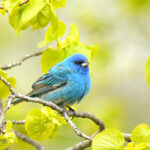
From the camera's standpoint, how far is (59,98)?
3.83 meters

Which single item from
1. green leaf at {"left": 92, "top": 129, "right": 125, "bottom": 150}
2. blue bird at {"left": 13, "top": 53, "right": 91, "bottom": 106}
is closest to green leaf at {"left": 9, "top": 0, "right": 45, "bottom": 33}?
green leaf at {"left": 92, "top": 129, "right": 125, "bottom": 150}

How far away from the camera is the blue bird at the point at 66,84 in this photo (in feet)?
12.5

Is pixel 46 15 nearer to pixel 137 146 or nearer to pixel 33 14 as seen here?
pixel 33 14

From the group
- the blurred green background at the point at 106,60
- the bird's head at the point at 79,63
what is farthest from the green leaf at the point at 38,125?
the blurred green background at the point at 106,60

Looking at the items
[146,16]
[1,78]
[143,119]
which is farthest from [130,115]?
[1,78]

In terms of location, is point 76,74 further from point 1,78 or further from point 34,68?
point 34,68

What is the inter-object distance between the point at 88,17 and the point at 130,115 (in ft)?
9.07

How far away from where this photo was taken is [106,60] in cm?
602

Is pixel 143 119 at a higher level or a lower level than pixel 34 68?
lower

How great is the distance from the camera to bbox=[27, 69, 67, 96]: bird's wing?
397 centimetres

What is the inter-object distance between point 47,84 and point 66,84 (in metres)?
0.26

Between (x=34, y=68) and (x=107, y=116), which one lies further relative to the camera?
(x=34, y=68)

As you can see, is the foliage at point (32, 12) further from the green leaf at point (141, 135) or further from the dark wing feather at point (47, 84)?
the dark wing feather at point (47, 84)

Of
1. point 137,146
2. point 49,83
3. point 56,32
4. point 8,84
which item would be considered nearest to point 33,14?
point 8,84
